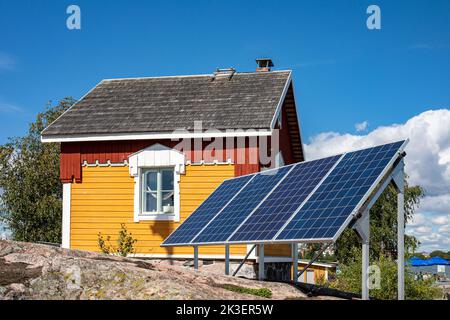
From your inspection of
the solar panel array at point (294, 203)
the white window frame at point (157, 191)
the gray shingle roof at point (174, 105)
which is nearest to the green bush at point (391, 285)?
the gray shingle roof at point (174, 105)

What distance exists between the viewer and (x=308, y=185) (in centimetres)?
1559

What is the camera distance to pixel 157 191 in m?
24.7

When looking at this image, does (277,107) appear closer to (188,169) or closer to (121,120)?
(188,169)

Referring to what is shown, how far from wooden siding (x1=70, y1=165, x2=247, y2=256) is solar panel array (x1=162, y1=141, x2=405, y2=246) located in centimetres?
461

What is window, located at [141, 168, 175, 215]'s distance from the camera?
24.7m

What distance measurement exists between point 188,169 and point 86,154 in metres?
4.12

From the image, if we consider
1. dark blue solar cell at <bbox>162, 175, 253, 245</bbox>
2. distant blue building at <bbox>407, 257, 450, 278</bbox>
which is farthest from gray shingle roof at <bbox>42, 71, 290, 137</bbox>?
distant blue building at <bbox>407, 257, 450, 278</bbox>

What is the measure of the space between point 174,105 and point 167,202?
12.9 feet

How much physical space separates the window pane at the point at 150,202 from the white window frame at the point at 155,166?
23cm

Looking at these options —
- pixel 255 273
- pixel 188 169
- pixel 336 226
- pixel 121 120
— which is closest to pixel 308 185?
pixel 336 226

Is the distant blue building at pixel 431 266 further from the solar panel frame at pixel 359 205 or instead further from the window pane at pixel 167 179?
the solar panel frame at pixel 359 205

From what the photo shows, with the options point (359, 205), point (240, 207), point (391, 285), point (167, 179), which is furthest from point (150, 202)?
point (359, 205)

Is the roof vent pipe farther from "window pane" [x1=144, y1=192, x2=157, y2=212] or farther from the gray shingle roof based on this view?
"window pane" [x1=144, y1=192, x2=157, y2=212]

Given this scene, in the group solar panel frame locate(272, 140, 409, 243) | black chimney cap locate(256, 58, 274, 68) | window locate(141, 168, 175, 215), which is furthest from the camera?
black chimney cap locate(256, 58, 274, 68)
